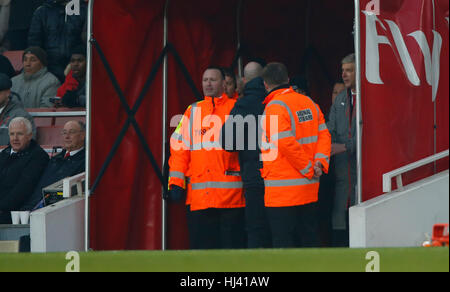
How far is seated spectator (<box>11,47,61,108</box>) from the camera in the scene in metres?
10.3

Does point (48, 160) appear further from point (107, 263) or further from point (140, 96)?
point (107, 263)

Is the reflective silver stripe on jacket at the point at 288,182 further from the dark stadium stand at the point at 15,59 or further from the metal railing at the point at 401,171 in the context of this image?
the dark stadium stand at the point at 15,59

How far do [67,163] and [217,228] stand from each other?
4.96 feet

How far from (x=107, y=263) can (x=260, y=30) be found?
3.79m

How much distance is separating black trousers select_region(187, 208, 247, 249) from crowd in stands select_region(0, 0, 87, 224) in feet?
4.07

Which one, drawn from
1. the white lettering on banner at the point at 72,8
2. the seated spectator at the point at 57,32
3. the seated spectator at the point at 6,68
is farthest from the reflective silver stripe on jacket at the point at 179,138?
the seated spectator at the point at 6,68

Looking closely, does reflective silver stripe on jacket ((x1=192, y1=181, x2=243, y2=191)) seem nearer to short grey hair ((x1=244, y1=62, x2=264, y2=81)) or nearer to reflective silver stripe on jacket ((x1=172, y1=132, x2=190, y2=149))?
reflective silver stripe on jacket ((x1=172, y1=132, x2=190, y2=149))

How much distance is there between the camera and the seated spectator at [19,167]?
8.48 metres

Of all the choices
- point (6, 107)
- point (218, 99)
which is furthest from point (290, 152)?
point (6, 107)

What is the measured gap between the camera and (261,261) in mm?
6074

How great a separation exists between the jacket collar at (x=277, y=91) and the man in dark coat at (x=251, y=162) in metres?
0.15

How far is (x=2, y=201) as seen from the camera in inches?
335
